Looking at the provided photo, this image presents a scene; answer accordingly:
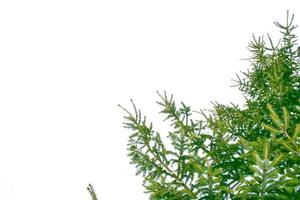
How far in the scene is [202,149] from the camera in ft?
24.4

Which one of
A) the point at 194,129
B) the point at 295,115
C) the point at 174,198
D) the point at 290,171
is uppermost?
the point at 194,129

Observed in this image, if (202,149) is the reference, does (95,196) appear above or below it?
below

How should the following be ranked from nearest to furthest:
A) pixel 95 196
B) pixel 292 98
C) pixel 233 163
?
pixel 95 196, pixel 233 163, pixel 292 98

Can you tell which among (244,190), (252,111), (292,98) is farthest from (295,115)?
(244,190)

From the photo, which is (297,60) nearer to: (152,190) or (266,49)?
(266,49)

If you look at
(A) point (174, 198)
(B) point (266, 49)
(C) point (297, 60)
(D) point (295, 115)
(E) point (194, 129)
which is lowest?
(A) point (174, 198)

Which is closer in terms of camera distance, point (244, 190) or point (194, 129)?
point (244, 190)

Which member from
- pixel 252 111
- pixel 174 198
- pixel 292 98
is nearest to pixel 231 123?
pixel 252 111

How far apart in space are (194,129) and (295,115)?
2.00 meters

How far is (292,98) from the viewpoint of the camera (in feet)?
26.0

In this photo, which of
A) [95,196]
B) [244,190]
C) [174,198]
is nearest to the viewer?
[95,196]

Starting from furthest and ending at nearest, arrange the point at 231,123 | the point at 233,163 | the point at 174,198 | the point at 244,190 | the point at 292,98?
the point at 231,123
the point at 292,98
the point at 233,163
the point at 174,198
the point at 244,190

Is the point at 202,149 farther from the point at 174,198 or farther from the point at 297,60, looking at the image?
the point at 297,60

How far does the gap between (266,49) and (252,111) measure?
206 centimetres
